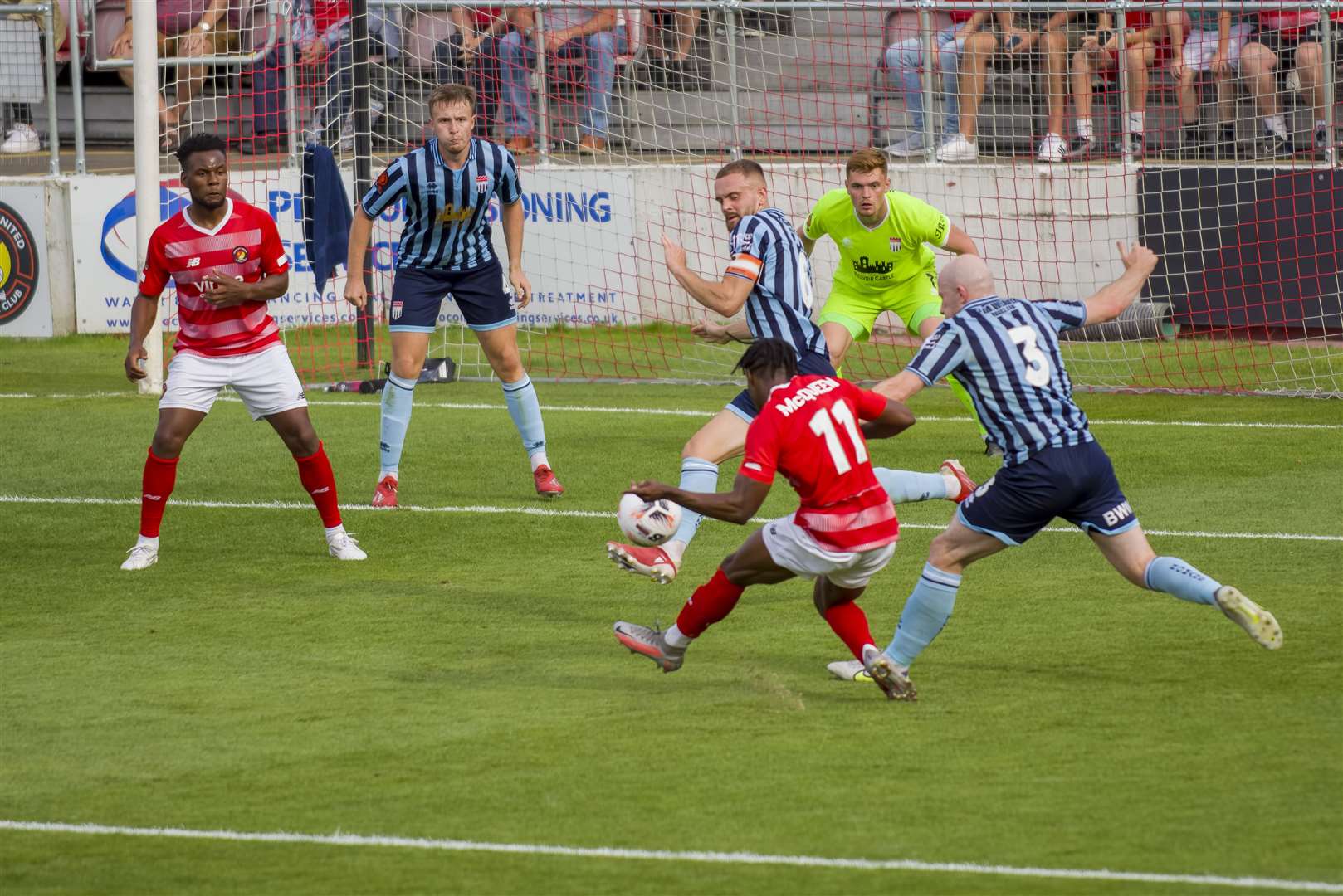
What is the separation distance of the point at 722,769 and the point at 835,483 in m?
1.14

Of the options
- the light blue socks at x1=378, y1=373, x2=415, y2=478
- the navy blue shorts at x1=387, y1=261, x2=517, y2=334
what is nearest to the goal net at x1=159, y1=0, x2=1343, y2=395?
the navy blue shorts at x1=387, y1=261, x2=517, y2=334

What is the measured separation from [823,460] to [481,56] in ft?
41.1

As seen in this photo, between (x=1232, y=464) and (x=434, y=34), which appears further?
(x=434, y=34)

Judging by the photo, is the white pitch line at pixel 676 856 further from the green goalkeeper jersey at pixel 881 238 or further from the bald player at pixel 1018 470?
the green goalkeeper jersey at pixel 881 238

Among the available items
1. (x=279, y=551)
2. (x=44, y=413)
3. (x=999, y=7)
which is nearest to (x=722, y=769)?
(x=279, y=551)

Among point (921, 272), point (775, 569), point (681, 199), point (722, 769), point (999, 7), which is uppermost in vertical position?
point (999, 7)

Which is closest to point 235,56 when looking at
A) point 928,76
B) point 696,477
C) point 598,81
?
point 598,81

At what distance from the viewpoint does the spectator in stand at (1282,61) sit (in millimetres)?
16297

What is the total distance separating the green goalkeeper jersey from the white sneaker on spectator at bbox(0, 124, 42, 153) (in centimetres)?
1054

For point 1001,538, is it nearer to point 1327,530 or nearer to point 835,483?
point 835,483

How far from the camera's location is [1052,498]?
6.22m

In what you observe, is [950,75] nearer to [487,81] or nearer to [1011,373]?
[487,81]

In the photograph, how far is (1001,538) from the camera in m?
6.36

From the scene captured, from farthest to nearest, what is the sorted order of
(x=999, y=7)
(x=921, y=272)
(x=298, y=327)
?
(x=298, y=327) → (x=999, y=7) → (x=921, y=272)
